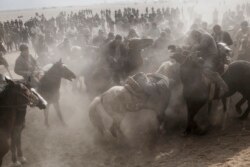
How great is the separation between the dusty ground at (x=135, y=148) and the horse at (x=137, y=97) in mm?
565

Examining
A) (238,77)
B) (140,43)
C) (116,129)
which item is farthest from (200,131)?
(140,43)

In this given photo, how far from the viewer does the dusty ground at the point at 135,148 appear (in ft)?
24.5

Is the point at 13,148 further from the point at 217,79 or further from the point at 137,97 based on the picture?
the point at 217,79

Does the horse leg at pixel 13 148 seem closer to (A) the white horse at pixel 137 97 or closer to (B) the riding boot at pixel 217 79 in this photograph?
(A) the white horse at pixel 137 97

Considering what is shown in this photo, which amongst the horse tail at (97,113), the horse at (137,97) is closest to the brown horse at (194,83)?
the horse at (137,97)

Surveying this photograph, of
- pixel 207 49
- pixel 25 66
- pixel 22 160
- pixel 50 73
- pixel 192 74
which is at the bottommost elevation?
pixel 22 160

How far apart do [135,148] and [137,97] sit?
4.14 ft

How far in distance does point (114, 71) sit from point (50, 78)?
2159mm

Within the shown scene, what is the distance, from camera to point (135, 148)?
334 inches

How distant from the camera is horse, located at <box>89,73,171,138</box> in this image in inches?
322

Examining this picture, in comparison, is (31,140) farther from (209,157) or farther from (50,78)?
(209,157)

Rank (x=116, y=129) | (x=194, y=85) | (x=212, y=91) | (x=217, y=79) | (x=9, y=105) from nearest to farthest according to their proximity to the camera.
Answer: (x=9, y=105), (x=217, y=79), (x=194, y=85), (x=116, y=129), (x=212, y=91)

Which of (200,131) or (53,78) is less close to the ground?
(53,78)

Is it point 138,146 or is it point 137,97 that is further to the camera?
point 138,146
